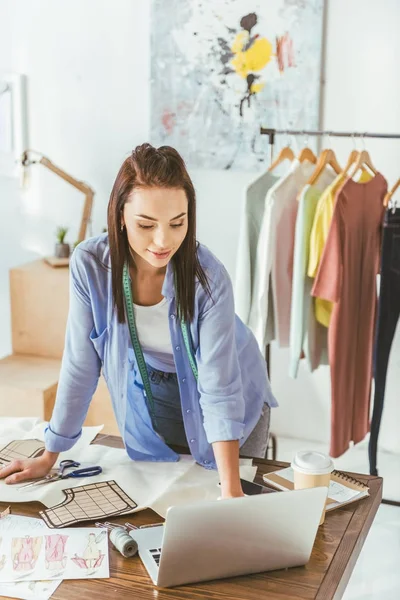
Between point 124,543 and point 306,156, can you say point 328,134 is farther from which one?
point 124,543

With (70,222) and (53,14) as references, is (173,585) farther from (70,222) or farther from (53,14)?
(53,14)

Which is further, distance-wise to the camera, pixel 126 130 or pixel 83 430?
pixel 126 130

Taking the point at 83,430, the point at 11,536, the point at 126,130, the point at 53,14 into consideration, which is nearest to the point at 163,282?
the point at 83,430

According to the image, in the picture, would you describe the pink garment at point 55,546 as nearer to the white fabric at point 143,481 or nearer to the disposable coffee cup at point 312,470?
the white fabric at point 143,481

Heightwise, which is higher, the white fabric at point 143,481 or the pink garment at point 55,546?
the white fabric at point 143,481

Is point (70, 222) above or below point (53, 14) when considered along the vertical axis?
below

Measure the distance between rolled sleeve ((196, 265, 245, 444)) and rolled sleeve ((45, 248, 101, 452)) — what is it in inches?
9.9

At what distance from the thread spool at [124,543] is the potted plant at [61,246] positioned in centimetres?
234

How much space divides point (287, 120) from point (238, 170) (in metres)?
0.31

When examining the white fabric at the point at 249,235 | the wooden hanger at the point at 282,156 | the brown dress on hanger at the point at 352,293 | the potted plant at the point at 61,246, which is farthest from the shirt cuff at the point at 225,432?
the potted plant at the point at 61,246

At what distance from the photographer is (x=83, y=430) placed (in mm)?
1893

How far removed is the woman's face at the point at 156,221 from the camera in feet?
4.95

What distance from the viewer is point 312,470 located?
146 centimetres

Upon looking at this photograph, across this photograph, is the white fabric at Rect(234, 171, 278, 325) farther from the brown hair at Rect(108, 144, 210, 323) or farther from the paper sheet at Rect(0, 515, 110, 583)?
the paper sheet at Rect(0, 515, 110, 583)
